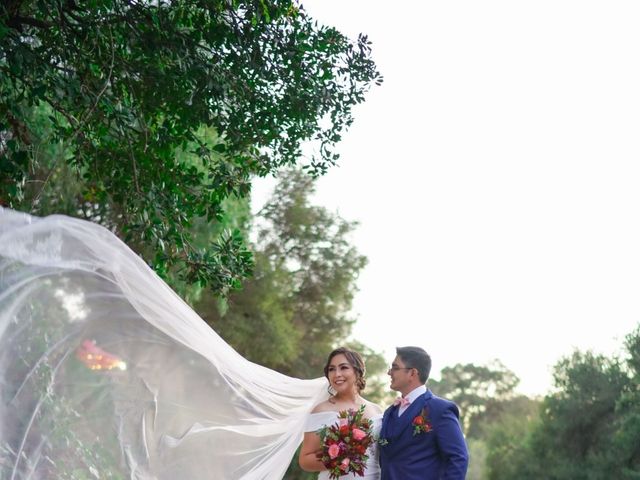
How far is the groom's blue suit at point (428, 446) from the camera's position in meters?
4.70

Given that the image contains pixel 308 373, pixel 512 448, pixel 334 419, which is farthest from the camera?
pixel 512 448

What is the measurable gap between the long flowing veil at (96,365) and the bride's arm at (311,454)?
798mm

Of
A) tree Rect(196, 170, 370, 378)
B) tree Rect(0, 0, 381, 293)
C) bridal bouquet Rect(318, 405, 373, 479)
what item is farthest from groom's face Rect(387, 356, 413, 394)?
tree Rect(196, 170, 370, 378)

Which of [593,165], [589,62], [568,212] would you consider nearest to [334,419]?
[589,62]

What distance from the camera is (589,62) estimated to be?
1889 centimetres

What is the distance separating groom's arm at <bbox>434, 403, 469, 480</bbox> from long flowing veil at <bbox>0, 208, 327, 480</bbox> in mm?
1287

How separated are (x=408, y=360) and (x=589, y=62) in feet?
51.3

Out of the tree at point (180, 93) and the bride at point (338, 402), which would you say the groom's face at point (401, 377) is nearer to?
the bride at point (338, 402)

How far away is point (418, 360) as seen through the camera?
5.09 meters

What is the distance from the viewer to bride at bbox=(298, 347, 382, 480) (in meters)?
5.62

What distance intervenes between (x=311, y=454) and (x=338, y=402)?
0.45 metres

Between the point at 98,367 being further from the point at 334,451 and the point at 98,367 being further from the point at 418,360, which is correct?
the point at 418,360

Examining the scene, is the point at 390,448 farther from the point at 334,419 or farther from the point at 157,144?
the point at 157,144

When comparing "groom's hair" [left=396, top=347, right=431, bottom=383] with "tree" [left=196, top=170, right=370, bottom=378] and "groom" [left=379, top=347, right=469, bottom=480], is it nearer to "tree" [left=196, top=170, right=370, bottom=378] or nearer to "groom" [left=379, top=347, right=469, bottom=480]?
"groom" [left=379, top=347, right=469, bottom=480]
